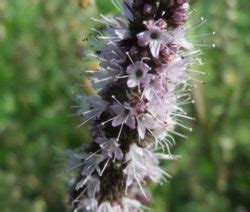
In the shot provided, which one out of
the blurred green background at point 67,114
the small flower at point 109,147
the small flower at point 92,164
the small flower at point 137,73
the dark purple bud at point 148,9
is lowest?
the blurred green background at point 67,114

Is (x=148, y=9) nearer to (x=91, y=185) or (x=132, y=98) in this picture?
(x=132, y=98)

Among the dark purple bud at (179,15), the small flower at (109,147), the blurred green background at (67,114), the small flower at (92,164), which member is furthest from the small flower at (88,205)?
the blurred green background at (67,114)

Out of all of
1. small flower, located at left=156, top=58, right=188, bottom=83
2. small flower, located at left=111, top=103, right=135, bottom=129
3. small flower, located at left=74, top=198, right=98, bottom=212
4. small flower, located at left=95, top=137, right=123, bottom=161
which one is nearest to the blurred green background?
small flower, located at left=74, top=198, right=98, bottom=212

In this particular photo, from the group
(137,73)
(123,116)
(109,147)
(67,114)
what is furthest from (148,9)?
(67,114)

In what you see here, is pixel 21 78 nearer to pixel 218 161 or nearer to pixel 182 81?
pixel 218 161

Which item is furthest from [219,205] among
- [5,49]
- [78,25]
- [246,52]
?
[5,49]

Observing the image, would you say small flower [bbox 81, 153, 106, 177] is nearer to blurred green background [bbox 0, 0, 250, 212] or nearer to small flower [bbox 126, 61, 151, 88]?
small flower [bbox 126, 61, 151, 88]

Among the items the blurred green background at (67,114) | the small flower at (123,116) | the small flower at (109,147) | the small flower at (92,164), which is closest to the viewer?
the small flower at (123,116)

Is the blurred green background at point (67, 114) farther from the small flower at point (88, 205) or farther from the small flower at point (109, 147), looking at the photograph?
the small flower at point (109, 147)
